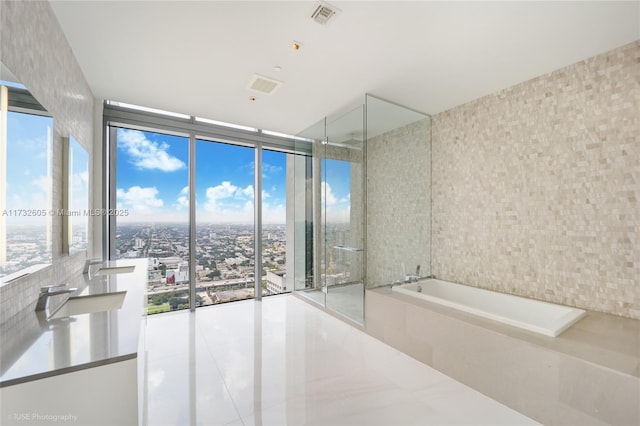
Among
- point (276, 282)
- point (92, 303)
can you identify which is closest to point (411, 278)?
point (276, 282)

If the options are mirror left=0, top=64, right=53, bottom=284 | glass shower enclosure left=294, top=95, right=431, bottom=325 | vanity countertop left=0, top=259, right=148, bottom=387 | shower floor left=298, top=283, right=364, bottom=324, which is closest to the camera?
vanity countertop left=0, top=259, right=148, bottom=387

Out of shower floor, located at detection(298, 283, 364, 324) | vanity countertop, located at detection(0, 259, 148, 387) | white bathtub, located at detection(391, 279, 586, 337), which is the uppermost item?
vanity countertop, located at detection(0, 259, 148, 387)

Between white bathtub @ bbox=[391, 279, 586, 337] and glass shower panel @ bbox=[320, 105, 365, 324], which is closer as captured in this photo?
white bathtub @ bbox=[391, 279, 586, 337]

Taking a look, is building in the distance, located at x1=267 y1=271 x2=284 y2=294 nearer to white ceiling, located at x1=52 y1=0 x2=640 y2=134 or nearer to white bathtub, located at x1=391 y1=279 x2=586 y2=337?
white bathtub, located at x1=391 y1=279 x2=586 y2=337

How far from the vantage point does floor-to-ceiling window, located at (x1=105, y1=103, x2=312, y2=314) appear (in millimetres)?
3750

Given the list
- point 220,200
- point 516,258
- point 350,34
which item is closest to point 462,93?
point 350,34

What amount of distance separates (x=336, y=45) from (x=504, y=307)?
117 inches

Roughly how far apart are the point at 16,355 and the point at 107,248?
3.02 metres

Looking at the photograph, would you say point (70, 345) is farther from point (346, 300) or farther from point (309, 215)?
point (309, 215)

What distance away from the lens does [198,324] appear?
3.56m

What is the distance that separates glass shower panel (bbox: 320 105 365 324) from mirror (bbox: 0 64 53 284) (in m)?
2.89

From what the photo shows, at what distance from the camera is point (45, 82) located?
5.75 ft

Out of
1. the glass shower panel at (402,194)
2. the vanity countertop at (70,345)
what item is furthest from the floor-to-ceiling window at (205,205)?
the vanity countertop at (70,345)

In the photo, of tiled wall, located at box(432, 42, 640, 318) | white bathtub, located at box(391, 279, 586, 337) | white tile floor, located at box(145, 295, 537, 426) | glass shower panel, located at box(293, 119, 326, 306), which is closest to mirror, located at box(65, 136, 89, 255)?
white tile floor, located at box(145, 295, 537, 426)
